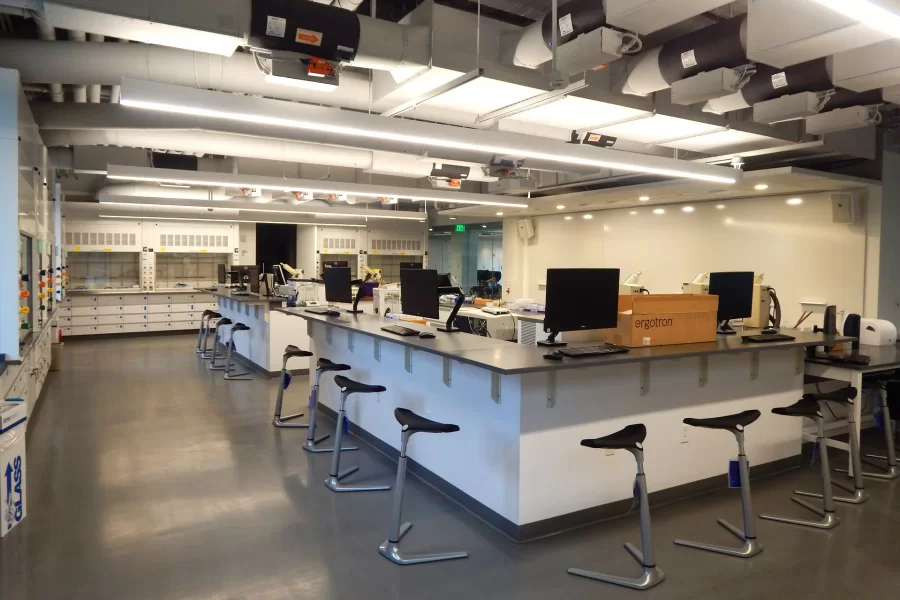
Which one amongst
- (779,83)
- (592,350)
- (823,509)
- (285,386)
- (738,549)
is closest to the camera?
(738,549)

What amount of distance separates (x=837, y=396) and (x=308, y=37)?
13.3 feet

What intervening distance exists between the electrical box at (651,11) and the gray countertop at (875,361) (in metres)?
2.89

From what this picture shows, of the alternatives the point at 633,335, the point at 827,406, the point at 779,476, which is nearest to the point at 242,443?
the point at 633,335

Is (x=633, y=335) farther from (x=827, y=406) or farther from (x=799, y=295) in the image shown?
(x=799, y=295)

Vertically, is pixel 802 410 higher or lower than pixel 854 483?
higher

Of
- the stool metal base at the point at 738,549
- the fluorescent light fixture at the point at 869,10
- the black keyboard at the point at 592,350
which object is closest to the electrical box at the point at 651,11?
the fluorescent light fixture at the point at 869,10

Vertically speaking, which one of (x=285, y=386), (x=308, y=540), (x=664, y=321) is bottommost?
(x=308, y=540)

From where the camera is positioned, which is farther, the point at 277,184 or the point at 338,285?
the point at 277,184

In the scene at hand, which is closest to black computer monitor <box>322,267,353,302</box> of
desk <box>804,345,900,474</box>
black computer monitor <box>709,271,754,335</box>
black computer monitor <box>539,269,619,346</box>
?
black computer monitor <box>539,269,619,346</box>

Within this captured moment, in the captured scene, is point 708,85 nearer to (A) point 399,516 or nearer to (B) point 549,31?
(B) point 549,31

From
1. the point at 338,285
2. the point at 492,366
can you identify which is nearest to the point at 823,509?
the point at 492,366

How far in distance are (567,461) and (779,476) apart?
2000mm

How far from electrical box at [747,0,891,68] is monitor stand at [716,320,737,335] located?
2.07 meters

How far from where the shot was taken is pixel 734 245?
7457 mm
